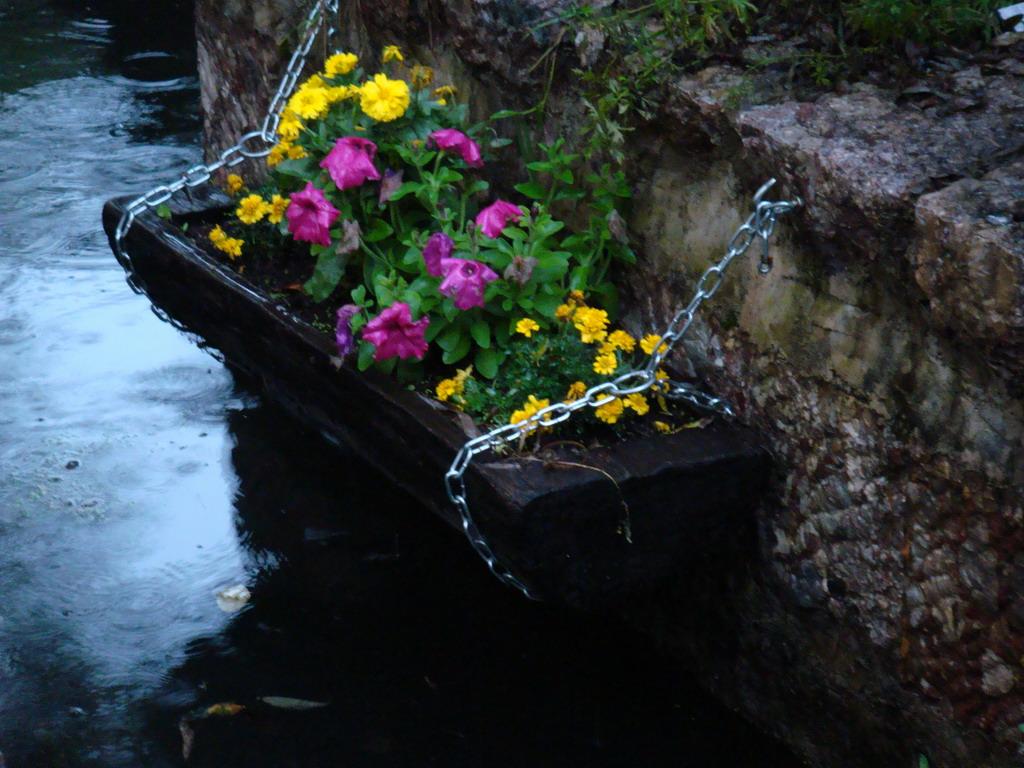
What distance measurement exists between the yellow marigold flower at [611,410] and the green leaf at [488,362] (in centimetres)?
27

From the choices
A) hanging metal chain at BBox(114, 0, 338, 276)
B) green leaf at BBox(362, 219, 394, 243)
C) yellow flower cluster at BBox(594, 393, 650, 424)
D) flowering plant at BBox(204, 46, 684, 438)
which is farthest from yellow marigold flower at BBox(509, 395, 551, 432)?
hanging metal chain at BBox(114, 0, 338, 276)

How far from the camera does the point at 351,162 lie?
2818mm

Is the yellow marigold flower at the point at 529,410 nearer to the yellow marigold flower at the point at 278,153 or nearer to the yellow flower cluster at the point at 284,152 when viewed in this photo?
the yellow flower cluster at the point at 284,152

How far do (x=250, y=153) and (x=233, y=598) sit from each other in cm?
120

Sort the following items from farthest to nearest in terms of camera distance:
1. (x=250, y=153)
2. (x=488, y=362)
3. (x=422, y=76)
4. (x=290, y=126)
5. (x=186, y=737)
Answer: (x=250, y=153) → (x=422, y=76) → (x=290, y=126) → (x=186, y=737) → (x=488, y=362)

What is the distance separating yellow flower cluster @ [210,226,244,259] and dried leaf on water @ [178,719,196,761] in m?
1.17

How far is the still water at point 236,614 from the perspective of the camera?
281 cm

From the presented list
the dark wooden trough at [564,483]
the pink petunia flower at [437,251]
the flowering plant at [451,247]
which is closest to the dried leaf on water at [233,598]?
the dark wooden trough at [564,483]

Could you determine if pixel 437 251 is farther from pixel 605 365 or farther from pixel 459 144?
pixel 605 365

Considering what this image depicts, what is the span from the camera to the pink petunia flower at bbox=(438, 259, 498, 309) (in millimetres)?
2602

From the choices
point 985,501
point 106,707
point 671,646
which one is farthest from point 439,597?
point 985,501

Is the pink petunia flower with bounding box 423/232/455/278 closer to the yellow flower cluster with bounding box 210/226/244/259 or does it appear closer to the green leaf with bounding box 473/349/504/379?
the green leaf with bounding box 473/349/504/379

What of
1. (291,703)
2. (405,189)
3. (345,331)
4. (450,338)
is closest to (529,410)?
(450,338)

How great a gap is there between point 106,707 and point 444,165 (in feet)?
4.75
